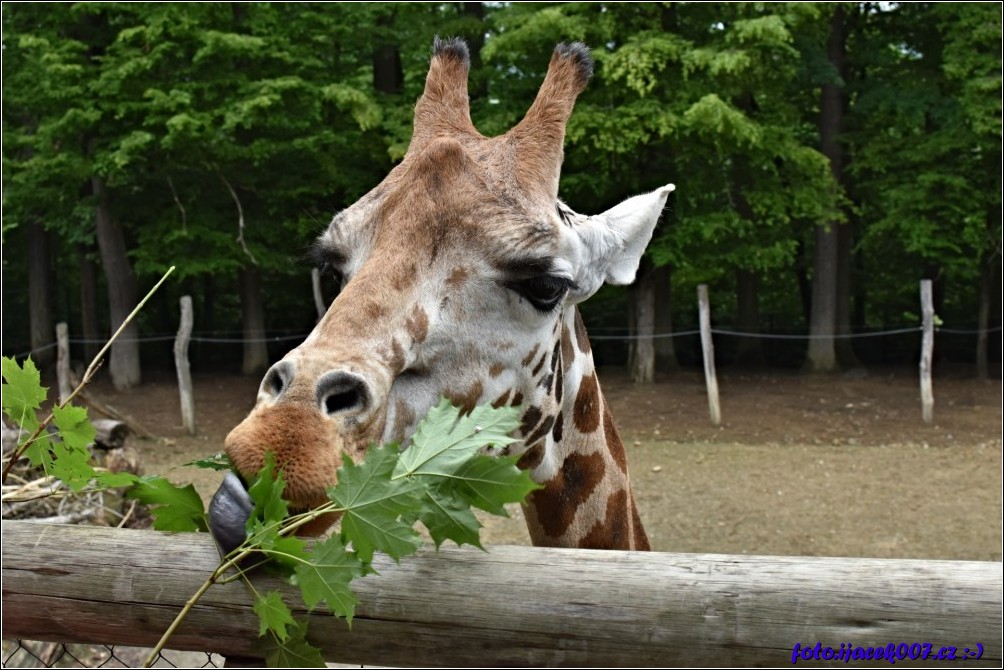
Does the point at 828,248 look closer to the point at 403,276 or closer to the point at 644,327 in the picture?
the point at 644,327

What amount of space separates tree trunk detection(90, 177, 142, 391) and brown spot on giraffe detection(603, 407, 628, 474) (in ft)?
49.4

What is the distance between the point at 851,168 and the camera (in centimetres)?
1716

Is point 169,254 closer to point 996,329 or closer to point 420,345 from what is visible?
point 420,345

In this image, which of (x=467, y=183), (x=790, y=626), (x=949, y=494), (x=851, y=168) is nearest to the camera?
(x=790, y=626)

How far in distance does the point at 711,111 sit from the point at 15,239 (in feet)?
53.0

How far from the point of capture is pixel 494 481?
A: 1.55 meters

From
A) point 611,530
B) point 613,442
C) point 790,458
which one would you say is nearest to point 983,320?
point 790,458

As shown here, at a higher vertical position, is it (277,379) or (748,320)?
(277,379)

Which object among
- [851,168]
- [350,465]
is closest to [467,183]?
[350,465]

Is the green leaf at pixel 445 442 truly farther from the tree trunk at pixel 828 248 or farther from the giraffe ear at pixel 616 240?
the tree trunk at pixel 828 248

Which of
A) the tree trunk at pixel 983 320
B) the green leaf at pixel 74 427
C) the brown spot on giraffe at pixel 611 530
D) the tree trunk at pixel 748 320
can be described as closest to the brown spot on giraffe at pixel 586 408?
the brown spot on giraffe at pixel 611 530

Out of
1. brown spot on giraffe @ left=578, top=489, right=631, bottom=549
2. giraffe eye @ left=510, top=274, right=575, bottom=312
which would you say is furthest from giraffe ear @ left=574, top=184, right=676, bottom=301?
brown spot on giraffe @ left=578, top=489, right=631, bottom=549

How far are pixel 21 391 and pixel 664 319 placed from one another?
16684 mm

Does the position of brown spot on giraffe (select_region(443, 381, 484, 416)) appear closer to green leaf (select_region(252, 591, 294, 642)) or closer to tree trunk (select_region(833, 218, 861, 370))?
green leaf (select_region(252, 591, 294, 642))
